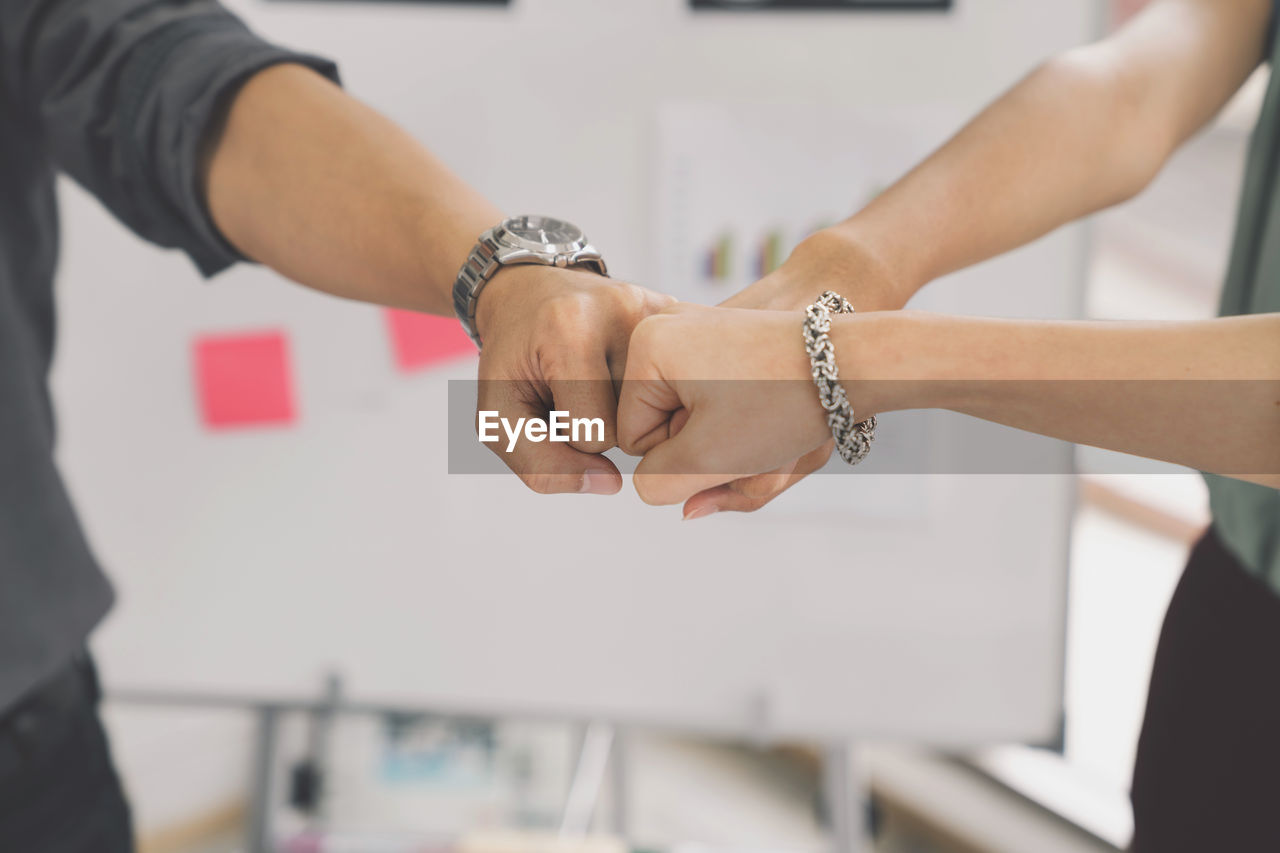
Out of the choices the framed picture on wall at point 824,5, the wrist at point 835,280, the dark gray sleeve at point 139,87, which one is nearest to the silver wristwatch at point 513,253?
the wrist at point 835,280

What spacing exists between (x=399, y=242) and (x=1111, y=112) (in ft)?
1.58

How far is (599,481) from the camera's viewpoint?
1.81 ft

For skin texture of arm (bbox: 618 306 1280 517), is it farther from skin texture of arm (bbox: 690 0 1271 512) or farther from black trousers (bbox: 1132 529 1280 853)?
black trousers (bbox: 1132 529 1280 853)

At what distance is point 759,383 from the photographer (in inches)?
19.7

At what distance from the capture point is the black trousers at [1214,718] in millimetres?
733

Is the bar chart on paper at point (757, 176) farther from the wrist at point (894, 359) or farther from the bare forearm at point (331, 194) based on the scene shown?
the wrist at point (894, 359)

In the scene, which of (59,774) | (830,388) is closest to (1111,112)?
(830,388)

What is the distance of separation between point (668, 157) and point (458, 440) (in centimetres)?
57

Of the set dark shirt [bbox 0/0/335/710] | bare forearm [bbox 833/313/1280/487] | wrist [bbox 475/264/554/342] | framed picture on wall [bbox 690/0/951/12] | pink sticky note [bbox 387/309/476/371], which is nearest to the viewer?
bare forearm [bbox 833/313/1280/487]

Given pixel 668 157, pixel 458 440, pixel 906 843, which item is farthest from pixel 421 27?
pixel 906 843

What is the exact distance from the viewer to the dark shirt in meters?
0.69

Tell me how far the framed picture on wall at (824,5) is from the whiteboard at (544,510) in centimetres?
1

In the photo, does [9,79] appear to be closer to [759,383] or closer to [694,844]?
[759,383]

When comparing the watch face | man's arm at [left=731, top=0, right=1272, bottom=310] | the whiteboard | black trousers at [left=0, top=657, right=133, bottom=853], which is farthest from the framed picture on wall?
black trousers at [left=0, top=657, right=133, bottom=853]
